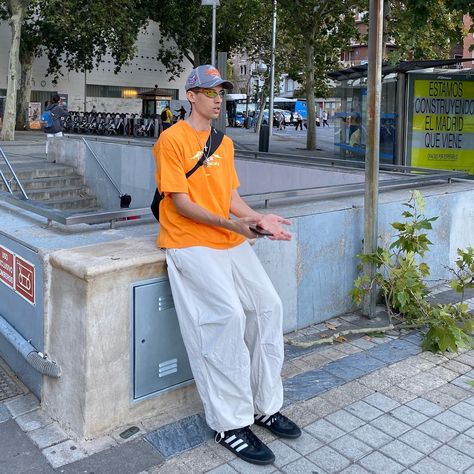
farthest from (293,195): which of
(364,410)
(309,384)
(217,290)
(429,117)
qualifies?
(429,117)

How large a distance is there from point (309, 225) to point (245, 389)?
1873mm

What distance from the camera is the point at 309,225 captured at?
183 inches

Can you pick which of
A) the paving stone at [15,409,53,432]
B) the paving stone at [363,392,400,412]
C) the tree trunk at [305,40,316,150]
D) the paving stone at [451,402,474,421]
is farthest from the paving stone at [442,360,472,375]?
the tree trunk at [305,40,316,150]

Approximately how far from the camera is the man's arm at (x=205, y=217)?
2.85m

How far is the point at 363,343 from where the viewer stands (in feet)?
15.1

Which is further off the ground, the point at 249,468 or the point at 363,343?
the point at 363,343

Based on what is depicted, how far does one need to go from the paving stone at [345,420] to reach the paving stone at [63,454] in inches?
53.4

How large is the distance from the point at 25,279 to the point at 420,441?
2353mm

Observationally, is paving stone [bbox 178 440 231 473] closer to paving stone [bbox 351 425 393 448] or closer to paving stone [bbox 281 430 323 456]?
paving stone [bbox 281 430 323 456]

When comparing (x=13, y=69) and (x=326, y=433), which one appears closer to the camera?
(x=326, y=433)

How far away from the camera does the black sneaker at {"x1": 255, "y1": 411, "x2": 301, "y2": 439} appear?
3.22m

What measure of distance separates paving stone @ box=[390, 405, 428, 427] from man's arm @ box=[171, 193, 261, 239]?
1.44 m

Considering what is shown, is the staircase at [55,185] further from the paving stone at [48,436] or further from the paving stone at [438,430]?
the paving stone at [438,430]

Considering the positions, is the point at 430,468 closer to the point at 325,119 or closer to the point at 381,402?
the point at 381,402
